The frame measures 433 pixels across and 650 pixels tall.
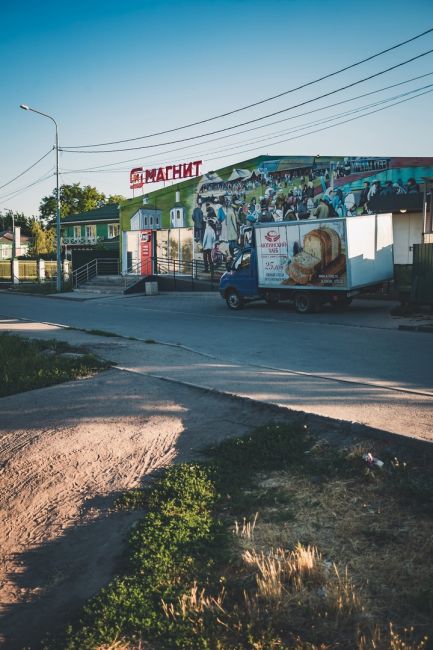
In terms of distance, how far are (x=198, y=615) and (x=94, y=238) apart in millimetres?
61716

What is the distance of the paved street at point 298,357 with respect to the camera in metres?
6.72

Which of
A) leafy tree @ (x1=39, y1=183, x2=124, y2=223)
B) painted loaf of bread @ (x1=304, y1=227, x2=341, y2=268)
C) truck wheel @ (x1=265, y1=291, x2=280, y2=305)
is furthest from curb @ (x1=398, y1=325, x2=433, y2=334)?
leafy tree @ (x1=39, y1=183, x2=124, y2=223)

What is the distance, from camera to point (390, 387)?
7.62m

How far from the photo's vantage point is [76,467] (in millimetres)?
5387

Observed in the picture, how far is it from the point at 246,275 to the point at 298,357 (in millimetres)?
9887

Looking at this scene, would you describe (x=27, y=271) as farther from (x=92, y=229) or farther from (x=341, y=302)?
(x=341, y=302)

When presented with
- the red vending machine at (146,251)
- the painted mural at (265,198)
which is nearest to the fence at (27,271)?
the red vending machine at (146,251)

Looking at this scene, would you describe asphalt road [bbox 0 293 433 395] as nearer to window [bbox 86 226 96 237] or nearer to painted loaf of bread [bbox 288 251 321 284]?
painted loaf of bread [bbox 288 251 321 284]

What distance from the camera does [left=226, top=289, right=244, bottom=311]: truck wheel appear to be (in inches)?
793

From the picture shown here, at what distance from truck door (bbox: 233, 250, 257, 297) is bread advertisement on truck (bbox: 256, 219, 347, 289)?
0.37m

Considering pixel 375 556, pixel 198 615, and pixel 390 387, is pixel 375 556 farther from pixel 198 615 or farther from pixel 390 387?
pixel 390 387

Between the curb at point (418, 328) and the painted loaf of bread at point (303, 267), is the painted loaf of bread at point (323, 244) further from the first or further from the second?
the curb at point (418, 328)

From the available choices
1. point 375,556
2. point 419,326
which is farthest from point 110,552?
point 419,326

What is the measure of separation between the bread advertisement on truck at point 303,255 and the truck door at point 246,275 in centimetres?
37
